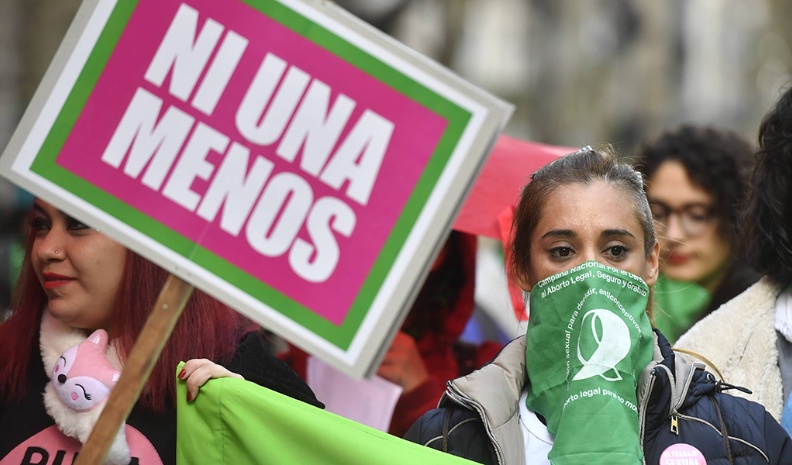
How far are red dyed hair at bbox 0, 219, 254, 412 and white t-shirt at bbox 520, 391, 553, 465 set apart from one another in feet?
2.42

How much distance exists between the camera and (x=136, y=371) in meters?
2.51

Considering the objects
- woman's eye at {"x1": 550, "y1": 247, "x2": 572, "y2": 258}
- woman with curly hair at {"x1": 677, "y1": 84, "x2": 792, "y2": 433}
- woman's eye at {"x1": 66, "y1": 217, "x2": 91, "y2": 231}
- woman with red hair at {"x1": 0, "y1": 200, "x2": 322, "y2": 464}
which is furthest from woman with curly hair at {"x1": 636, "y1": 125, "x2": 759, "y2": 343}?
woman's eye at {"x1": 66, "y1": 217, "x2": 91, "y2": 231}

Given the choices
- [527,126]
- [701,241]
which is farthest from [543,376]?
[527,126]

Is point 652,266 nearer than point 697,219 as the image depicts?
Yes

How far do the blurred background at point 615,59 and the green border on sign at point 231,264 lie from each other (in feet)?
50.7

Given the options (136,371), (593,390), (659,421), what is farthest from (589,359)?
(136,371)

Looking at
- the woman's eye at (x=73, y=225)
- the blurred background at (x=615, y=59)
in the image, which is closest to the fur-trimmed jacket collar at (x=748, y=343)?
the woman's eye at (x=73, y=225)

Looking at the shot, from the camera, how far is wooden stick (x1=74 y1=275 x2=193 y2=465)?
8.20 ft

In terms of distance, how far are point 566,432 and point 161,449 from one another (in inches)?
37.2

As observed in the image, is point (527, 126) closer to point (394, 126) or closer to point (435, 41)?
point (435, 41)

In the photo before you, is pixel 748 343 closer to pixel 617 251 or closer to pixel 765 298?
pixel 765 298

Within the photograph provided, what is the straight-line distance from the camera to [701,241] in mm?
4973

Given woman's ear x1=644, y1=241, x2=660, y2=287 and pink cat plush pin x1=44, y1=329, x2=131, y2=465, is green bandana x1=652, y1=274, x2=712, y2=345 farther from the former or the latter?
pink cat plush pin x1=44, y1=329, x2=131, y2=465

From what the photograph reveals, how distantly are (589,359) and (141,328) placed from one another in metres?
1.07
